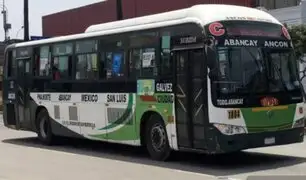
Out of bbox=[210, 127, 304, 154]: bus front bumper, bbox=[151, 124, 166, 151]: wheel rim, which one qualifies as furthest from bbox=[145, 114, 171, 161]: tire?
bbox=[210, 127, 304, 154]: bus front bumper

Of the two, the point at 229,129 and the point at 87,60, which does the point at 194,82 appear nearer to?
the point at 229,129

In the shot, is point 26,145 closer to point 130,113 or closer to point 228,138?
point 130,113

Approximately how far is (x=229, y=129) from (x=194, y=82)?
1165mm

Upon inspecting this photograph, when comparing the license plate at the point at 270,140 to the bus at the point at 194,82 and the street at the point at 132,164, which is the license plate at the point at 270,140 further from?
the street at the point at 132,164

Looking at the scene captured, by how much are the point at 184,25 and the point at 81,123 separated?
16.4ft

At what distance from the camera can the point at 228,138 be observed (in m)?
11.7

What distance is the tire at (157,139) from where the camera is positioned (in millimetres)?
13143

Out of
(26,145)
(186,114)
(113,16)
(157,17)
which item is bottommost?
(26,145)

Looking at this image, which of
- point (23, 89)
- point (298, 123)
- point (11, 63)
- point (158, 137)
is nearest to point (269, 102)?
point (298, 123)

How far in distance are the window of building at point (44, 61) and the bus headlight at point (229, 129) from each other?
7.47 meters

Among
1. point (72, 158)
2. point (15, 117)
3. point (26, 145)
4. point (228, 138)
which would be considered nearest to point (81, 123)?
point (72, 158)

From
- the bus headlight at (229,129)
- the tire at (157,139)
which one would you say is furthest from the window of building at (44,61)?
the bus headlight at (229,129)

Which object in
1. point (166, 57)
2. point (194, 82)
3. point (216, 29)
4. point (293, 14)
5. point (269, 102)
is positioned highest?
point (293, 14)

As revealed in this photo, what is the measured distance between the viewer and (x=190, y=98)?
12242 mm
